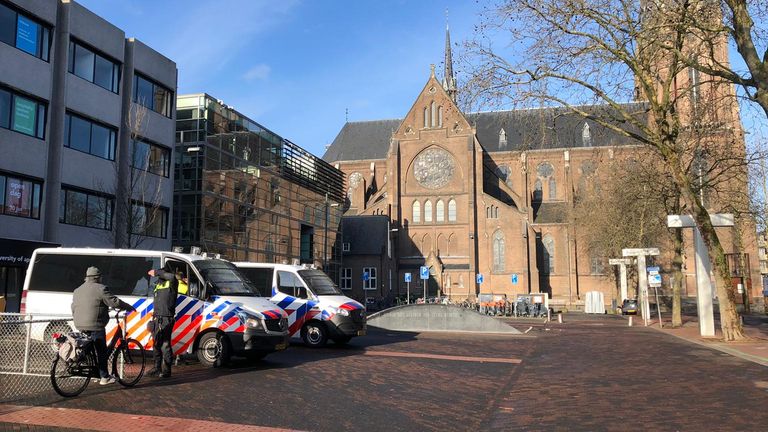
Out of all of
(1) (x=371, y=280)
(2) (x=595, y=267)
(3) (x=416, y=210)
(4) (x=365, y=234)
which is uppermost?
(3) (x=416, y=210)

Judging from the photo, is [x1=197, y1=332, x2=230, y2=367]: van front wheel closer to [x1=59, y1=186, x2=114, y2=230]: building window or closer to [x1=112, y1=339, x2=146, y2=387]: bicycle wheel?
[x1=112, y1=339, x2=146, y2=387]: bicycle wheel

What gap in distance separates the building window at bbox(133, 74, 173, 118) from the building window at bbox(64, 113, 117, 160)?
2.29 metres

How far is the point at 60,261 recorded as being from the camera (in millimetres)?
12047

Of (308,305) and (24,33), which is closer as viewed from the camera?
(308,305)

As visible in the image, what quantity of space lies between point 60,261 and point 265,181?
26131 millimetres

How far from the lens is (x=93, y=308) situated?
8.35m

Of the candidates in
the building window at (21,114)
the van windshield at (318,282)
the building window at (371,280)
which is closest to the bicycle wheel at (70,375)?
the van windshield at (318,282)

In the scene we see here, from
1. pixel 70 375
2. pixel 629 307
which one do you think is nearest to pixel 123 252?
pixel 70 375

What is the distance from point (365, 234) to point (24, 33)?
141 ft

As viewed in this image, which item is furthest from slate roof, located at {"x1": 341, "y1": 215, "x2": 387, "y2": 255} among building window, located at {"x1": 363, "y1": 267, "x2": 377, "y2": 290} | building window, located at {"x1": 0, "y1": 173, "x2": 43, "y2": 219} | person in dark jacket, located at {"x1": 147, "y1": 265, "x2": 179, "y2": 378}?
person in dark jacket, located at {"x1": 147, "y1": 265, "x2": 179, "y2": 378}

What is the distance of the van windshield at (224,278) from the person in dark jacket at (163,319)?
1.64 metres

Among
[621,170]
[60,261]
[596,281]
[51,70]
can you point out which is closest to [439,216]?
[596,281]

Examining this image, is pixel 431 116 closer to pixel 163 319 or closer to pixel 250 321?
pixel 250 321

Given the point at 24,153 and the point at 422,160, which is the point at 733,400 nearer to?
the point at 24,153
